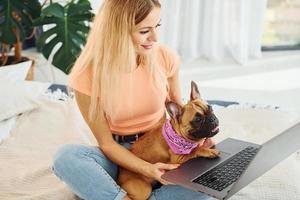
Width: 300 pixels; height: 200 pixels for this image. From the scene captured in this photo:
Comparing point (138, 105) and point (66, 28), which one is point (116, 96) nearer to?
point (138, 105)

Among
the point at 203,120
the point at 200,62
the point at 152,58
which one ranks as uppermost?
the point at 152,58

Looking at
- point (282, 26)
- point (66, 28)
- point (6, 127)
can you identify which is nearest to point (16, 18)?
point (66, 28)

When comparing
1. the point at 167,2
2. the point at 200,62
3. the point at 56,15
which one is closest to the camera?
the point at 56,15

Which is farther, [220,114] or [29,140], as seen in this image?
[220,114]

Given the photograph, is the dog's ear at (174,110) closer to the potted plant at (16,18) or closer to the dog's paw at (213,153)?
the dog's paw at (213,153)

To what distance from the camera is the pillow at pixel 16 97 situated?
71.5 inches

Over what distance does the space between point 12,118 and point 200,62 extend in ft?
5.99

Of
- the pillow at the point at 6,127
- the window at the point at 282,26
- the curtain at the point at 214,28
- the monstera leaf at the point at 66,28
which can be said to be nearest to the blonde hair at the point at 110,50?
the pillow at the point at 6,127

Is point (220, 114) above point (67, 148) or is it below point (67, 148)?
below

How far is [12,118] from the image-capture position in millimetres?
1848

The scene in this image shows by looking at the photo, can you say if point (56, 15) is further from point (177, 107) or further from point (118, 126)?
point (177, 107)

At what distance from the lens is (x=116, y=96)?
1.31 m

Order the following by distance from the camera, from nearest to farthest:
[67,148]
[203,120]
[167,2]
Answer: [203,120] → [67,148] → [167,2]

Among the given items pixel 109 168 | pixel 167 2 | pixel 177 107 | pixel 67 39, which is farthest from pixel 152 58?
pixel 167 2
